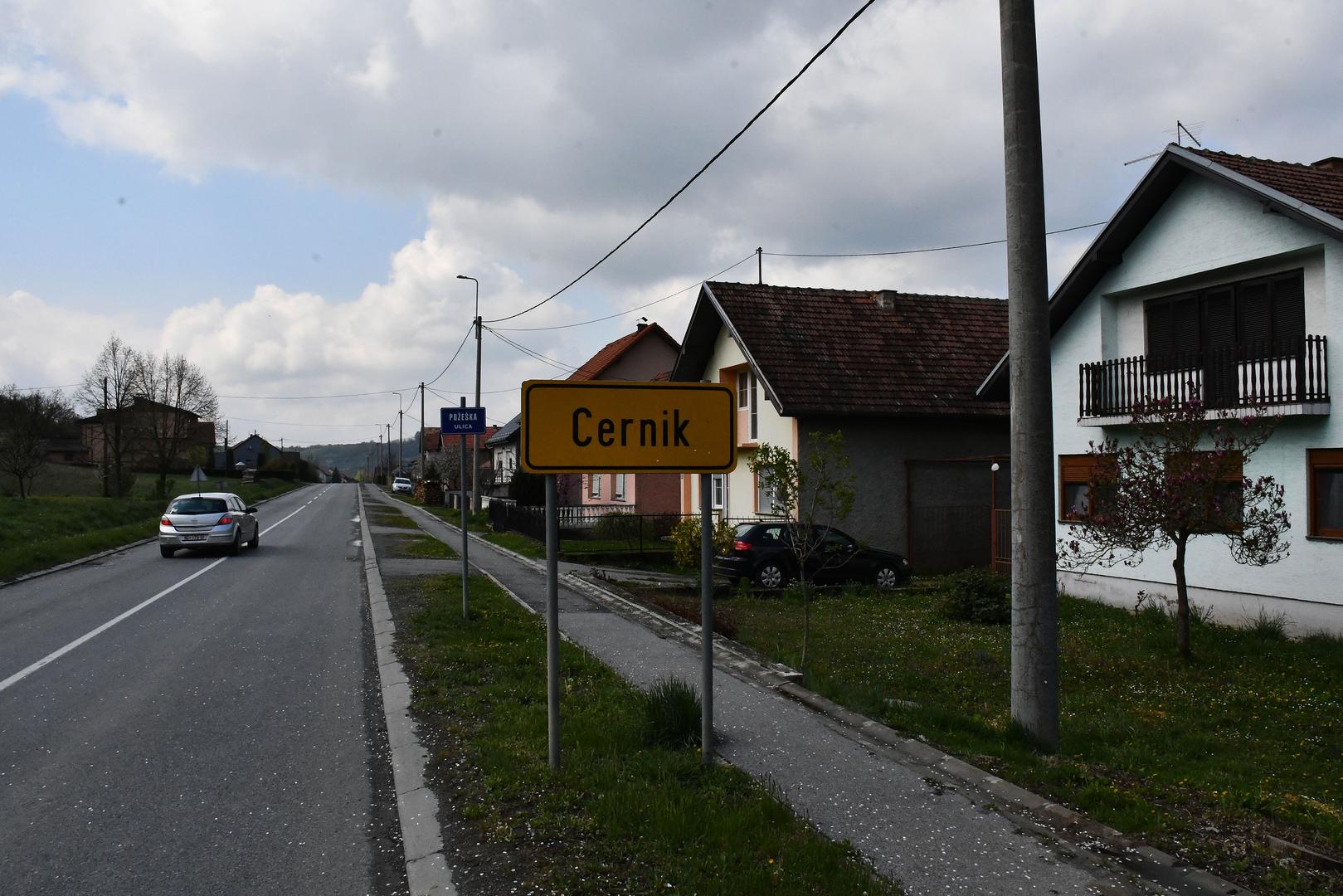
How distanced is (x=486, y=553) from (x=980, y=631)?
1506cm

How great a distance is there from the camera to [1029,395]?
21.7 ft

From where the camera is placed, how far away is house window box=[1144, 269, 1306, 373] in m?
13.4

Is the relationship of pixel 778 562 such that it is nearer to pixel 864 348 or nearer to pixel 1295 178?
pixel 864 348

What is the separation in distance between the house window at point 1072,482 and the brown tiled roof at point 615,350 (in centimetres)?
2766

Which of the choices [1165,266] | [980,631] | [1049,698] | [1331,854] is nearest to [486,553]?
[980,631]

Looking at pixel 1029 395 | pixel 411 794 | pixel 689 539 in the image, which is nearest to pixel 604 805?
pixel 411 794

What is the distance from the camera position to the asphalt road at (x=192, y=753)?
182 inches

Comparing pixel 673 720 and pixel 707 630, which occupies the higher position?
pixel 707 630

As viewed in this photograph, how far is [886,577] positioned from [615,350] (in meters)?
28.6

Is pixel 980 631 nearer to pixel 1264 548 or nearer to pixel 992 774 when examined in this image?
pixel 1264 548

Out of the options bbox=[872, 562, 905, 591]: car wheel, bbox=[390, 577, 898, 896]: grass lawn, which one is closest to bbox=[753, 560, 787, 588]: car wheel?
bbox=[872, 562, 905, 591]: car wheel

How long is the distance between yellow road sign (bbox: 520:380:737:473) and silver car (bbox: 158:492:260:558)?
20.0m

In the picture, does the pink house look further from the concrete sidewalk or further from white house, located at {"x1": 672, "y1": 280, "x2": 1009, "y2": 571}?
the concrete sidewalk

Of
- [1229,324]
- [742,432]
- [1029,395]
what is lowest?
[1029,395]
